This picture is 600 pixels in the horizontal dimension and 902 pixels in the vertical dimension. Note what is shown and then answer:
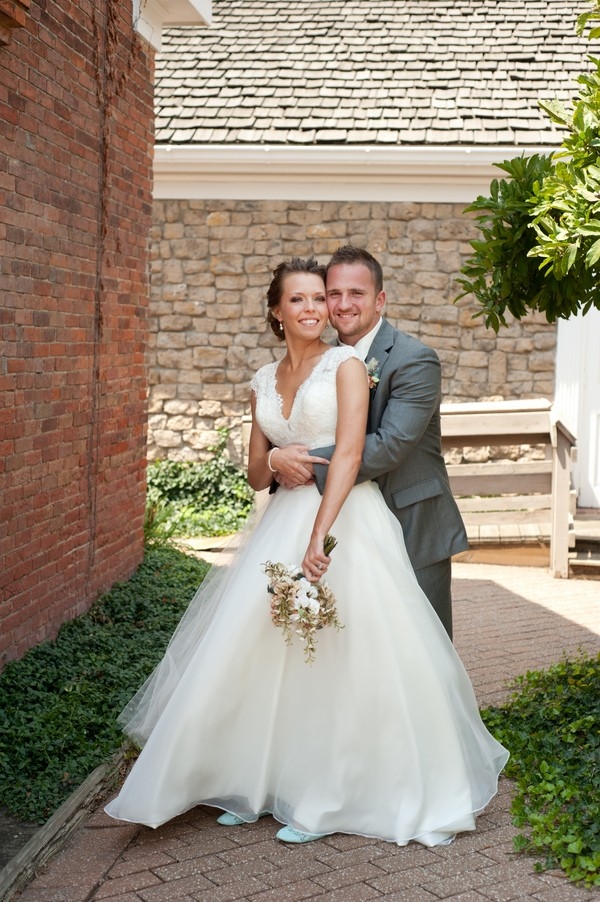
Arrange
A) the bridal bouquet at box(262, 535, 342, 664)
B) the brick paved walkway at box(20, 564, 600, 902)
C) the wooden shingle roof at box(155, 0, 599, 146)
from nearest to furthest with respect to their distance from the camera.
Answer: the brick paved walkway at box(20, 564, 600, 902)
the bridal bouquet at box(262, 535, 342, 664)
the wooden shingle roof at box(155, 0, 599, 146)

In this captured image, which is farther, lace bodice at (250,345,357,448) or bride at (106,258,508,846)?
lace bodice at (250,345,357,448)

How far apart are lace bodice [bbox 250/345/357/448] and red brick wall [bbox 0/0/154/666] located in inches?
66.3

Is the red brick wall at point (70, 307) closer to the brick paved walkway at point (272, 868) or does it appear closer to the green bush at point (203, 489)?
the brick paved walkway at point (272, 868)

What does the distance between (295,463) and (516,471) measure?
580 cm

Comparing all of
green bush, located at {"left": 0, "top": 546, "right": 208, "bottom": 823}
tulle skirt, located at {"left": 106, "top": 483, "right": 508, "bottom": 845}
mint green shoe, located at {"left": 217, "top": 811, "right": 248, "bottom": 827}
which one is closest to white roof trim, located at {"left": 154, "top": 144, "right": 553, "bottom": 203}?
green bush, located at {"left": 0, "top": 546, "right": 208, "bottom": 823}

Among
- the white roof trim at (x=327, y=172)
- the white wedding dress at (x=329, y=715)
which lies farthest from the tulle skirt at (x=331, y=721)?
the white roof trim at (x=327, y=172)

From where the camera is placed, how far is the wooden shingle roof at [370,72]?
36.1 ft

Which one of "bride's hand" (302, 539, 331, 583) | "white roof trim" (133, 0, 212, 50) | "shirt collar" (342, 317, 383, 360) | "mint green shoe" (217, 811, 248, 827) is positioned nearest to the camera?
"bride's hand" (302, 539, 331, 583)

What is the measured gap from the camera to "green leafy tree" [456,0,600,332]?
4098 millimetres

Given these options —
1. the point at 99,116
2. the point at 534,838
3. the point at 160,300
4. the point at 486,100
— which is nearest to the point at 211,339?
the point at 160,300

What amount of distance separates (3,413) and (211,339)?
239 inches

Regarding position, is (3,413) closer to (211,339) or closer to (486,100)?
(211,339)

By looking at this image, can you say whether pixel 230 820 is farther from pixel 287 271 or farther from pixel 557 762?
pixel 287 271

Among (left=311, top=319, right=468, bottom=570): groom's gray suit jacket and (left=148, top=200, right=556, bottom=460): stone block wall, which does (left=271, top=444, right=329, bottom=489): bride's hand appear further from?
(left=148, top=200, right=556, bottom=460): stone block wall
